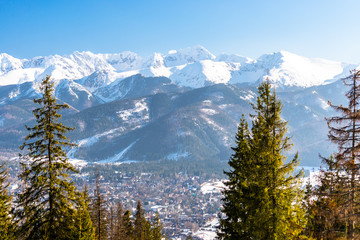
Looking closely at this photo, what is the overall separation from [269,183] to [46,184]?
14.2 meters

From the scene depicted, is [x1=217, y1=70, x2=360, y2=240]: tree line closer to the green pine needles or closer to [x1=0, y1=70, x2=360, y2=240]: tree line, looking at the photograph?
[x1=0, y1=70, x2=360, y2=240]: tree line

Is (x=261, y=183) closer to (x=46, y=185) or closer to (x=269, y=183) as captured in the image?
(x=269, y=183)

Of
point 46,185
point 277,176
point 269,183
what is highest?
point 277,176

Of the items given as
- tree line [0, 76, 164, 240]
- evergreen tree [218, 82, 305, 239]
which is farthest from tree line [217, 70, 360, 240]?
tree line [0, 76, 164, 240]

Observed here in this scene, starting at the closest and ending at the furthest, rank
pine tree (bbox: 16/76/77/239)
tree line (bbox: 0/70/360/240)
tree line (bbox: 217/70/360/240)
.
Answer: tree line (bbox: 0/70/360/240)
tree line (bbox: 217/70/360/240)
pine tree (bbox: 16/76/77/239)

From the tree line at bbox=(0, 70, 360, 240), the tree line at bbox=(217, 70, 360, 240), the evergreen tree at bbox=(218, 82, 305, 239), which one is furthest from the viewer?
the evergreen tree at bbox=(218, 82, 305, 239)

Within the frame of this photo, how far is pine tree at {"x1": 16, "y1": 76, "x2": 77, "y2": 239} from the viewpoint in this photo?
20219 mm

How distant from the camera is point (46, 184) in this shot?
20359 millimetres

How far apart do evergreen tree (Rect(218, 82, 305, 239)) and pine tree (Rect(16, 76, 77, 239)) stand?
38.0ft

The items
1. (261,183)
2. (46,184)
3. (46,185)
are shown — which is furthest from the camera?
(46,184)

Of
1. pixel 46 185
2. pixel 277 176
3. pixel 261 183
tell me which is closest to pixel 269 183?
pixel 261 183

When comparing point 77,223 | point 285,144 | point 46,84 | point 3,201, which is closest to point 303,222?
point 285,144

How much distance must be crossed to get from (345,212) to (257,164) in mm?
5256

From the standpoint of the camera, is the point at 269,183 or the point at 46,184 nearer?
the point at 269,183
